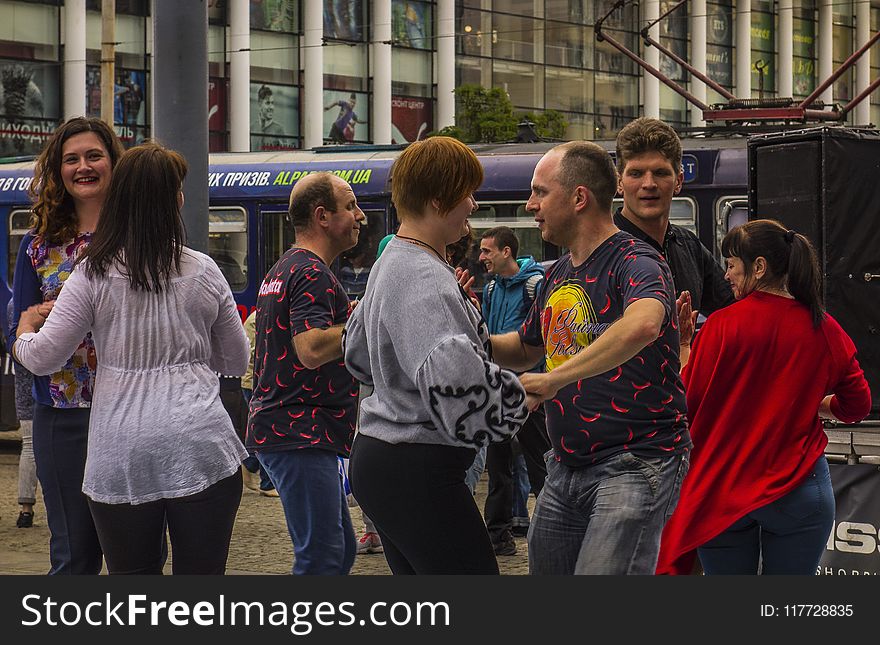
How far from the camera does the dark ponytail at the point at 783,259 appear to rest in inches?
187

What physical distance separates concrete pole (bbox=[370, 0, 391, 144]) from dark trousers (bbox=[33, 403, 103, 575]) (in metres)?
40.0

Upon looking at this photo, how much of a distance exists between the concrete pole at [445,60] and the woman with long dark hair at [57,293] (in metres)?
41.3

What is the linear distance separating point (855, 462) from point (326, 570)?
2477 mm

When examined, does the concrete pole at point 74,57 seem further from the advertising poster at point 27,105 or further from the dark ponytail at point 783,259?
the dark ponytail at point 783,259

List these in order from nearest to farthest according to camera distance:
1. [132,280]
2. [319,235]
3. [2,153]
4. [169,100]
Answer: [132,280]
[319,235]
[169,100]
[2,153]

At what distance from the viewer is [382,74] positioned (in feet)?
146

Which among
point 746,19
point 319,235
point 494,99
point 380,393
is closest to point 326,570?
point 319,235

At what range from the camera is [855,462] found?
6293mm

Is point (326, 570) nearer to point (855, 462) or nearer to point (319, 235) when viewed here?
point (319, 235)

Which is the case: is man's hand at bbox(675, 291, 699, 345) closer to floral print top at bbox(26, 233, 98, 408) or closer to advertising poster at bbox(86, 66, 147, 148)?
floral print top at bbox(26, 233, 98, 408)

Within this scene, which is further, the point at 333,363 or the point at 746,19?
the point at 746,19

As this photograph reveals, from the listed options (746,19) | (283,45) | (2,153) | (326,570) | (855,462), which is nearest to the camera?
(326,570)

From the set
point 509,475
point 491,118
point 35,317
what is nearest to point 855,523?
point 509,475

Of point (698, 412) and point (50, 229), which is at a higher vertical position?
point (50, 229)
